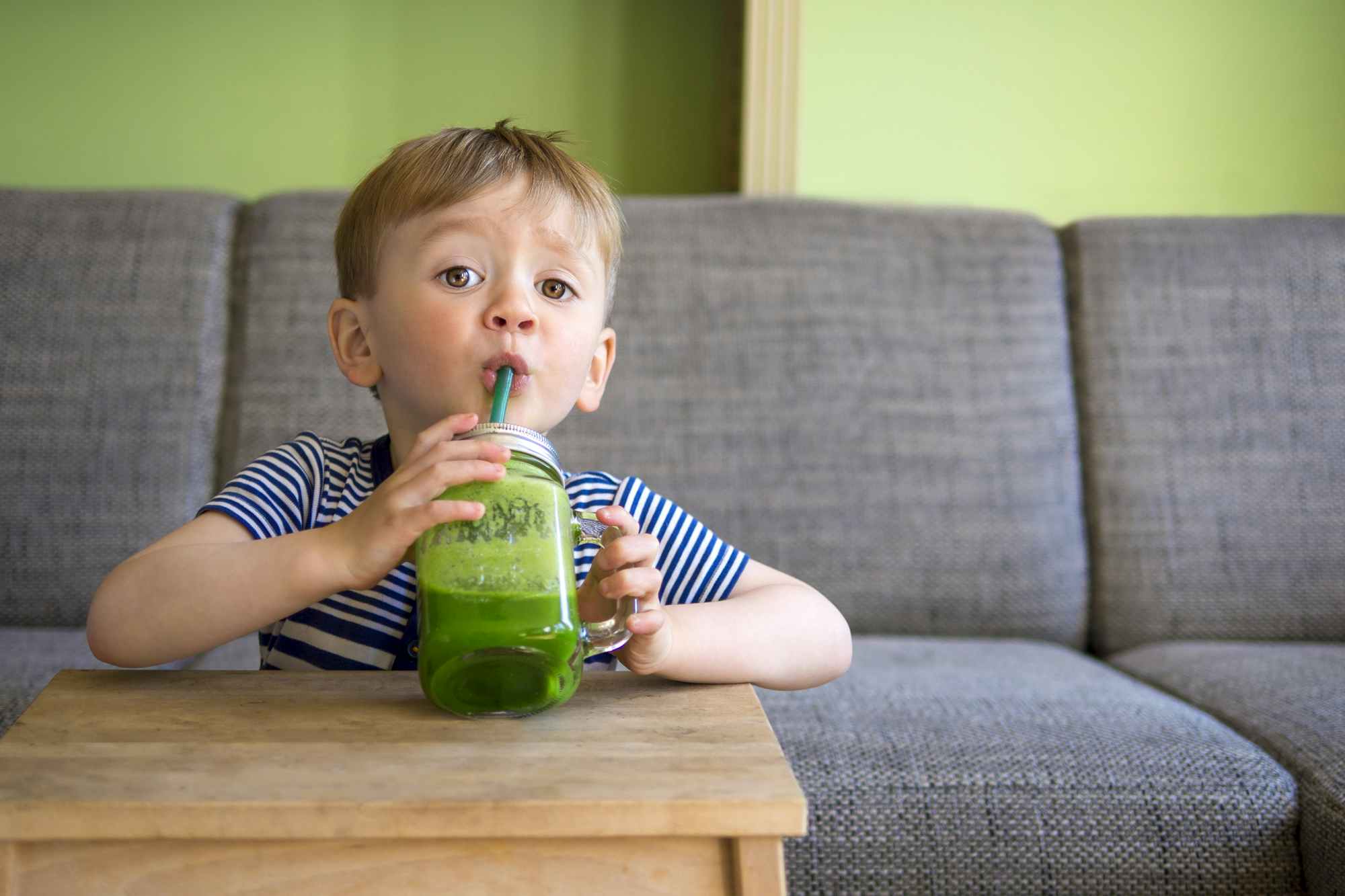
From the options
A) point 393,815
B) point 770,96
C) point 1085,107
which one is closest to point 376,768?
point 393,815

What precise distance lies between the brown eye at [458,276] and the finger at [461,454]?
199 millimetres

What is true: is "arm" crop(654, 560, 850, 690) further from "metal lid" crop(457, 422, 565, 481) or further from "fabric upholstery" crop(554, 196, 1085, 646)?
"fabric upholstery" crop(554, 196, 1085, 646)

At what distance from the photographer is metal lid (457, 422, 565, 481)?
0.55 meters

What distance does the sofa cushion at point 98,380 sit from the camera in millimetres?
1433

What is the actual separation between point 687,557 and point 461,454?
13.2 inches

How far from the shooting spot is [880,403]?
1.55 meters

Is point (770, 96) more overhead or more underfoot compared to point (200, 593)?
more overhead

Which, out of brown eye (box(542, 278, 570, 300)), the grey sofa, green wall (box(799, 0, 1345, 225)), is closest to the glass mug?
brown eye (box(542, 278, 570, 300))

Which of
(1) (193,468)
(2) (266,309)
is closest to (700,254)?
(2) (266,309)

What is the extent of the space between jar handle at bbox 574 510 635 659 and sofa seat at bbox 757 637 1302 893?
405mm

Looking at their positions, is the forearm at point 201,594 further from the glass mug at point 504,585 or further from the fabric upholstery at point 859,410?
the fabric upholstery at point 859,410

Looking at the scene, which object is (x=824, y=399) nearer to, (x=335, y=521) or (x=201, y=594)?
(x=335, y=521)

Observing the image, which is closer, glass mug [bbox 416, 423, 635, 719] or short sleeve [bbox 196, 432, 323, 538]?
glass mug [bbox 416, 423, 635, 719]

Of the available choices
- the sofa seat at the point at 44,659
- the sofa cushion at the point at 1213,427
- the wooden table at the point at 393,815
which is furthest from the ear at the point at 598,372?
the sofa cushion at the point at 1213,427
